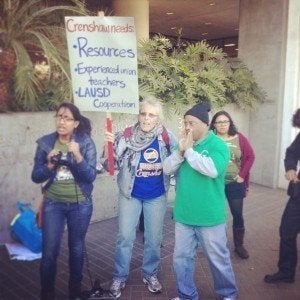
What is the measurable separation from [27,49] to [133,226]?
3.40m

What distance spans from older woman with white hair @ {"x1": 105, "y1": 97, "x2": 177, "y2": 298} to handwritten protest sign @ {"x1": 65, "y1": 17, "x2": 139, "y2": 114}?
12.0 inches

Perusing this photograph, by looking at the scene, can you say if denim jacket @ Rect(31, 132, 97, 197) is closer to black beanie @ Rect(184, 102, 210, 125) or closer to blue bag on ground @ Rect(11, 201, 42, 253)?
black beanie @ Rect(184, 102, 210, 125)

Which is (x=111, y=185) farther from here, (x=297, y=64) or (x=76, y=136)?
(x=297, y=64)

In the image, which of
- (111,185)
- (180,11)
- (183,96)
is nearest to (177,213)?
(111,185)

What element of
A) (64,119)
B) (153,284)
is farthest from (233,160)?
(64,119)

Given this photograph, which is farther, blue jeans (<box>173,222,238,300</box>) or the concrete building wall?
the concrete building wall

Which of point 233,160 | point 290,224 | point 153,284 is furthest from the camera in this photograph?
point 233,160

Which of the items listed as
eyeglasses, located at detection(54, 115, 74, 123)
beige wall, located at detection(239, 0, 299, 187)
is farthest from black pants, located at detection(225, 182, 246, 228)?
beige wall, located at detection(239, 0, 299, 187)

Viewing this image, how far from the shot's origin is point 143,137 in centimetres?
387

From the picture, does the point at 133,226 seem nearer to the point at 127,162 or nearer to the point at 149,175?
the point at 149,175

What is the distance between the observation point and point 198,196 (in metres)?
3.59

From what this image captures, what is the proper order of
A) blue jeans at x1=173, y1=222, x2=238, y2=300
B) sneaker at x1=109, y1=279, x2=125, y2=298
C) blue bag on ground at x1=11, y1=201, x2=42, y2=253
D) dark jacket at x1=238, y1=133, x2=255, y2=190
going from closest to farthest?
blue jeans at x1=173, y1=222, x2=238, y2=300, sneaker at x1=109, y1=279, x2=125, y2=298, blue bag on ground at x1=11, y1=201, x2=42, y2=253, dark jacket at x1=238, y1=133, x2=255, y2=190

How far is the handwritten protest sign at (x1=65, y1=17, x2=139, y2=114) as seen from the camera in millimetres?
3557

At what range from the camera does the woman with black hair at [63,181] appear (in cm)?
347
